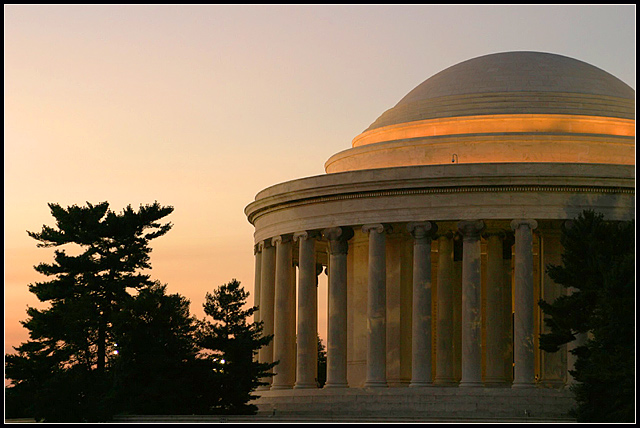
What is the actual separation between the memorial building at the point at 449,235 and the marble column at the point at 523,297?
8cm

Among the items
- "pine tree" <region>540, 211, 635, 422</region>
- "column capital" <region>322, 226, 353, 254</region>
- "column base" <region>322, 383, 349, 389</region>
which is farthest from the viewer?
"column capital" <region>322, 226, 353, 254</region>

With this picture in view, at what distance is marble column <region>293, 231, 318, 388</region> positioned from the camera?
87.9 metres

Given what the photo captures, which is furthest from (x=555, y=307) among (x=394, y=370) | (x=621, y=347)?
(x=394, y=370)

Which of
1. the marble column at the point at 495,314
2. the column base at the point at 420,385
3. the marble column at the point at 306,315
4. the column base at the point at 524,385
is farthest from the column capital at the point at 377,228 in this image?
the column base at the point at 524,385

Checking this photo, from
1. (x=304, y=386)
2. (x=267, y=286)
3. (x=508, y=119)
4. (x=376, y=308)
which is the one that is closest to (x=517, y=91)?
(x=508, y=119)

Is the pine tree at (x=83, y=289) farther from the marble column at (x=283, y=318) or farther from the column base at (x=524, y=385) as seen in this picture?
the column base at (x=524, y=385)

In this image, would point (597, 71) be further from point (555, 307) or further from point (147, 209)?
point (147, 209)

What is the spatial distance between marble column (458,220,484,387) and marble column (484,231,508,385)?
3318mm

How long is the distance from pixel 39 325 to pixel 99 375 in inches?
305

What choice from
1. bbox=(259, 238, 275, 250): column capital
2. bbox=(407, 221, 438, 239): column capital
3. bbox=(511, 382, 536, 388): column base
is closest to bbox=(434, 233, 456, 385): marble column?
bbox=(407, 221, 438, 239): column capital

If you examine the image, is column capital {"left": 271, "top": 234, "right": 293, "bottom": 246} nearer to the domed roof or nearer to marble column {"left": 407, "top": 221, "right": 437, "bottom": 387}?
the domed roof

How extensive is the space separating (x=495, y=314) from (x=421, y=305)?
5.56m

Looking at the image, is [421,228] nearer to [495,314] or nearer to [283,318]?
[495,314]

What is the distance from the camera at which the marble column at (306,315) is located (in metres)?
87.9
